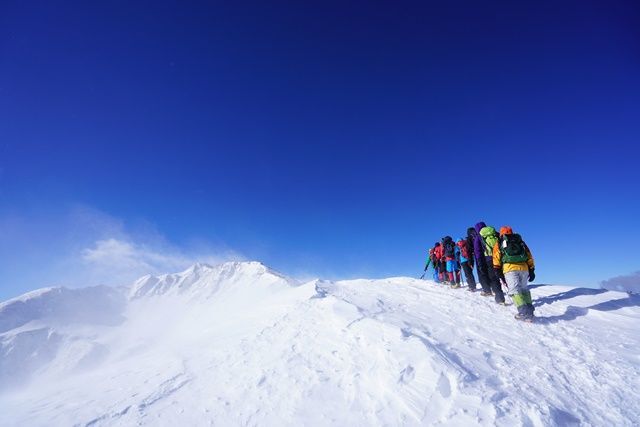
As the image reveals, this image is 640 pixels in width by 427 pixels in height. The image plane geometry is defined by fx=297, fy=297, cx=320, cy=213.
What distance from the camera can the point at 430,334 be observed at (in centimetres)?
738

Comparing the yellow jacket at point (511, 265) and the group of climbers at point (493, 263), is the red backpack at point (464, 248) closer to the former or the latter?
the group of climbers at point (493, 263)

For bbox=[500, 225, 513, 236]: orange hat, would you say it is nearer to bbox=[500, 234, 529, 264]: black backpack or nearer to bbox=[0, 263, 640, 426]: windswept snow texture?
bbox=[500, 234, 529, 264]: black backpack

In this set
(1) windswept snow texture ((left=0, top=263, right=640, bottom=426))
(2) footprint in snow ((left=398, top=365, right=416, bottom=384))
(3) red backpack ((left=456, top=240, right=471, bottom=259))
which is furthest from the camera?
(3) red backpack ((left=456, top=240, right=471, bottom=259))

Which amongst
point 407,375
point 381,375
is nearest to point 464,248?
point 407,375

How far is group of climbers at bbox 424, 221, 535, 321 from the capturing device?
28.4 feet

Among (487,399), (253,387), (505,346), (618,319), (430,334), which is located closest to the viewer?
(487,399)

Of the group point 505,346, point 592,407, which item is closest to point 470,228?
point 505,346

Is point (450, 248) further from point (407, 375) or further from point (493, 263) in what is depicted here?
point (407, 375)

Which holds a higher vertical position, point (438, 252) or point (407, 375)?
point (438, 252)

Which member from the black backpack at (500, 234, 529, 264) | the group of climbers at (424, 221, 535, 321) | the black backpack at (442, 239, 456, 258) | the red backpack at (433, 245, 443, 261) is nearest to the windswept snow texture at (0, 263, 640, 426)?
the group of climbers at (424, 221, 535, 321)

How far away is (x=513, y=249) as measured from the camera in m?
8.88

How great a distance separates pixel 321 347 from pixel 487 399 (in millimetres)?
3523

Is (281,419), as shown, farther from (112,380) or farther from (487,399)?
(112,380)

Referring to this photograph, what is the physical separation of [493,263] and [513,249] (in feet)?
3.06
